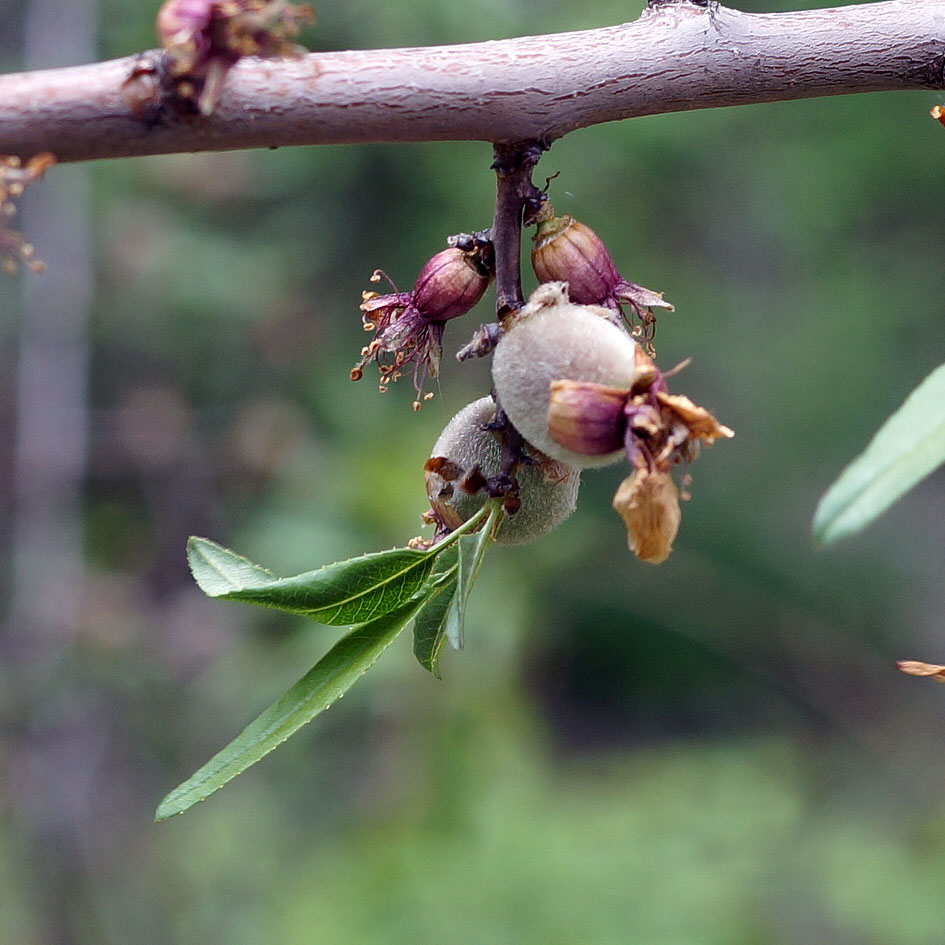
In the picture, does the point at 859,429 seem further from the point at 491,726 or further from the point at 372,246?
the point at 491,726

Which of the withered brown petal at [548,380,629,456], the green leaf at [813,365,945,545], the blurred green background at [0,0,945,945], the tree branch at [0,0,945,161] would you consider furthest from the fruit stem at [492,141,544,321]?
the blurred green background at [0,0,945,945]

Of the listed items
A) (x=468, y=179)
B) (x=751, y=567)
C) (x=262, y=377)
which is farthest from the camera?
(x=751, y=567)

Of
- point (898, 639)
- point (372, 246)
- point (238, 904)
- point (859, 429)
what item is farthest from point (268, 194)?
point (898, 639)

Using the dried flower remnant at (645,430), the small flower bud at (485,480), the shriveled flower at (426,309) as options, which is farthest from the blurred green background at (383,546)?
the dried flower remnant at (645,430)

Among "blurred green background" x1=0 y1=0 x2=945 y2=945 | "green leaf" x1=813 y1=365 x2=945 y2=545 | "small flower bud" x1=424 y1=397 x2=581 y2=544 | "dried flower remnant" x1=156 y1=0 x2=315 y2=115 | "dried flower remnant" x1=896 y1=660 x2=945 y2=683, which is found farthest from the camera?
"blurred green background" x1=0 y1=0 x2=945 y2=945

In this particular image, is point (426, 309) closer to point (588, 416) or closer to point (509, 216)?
point (509, 216)

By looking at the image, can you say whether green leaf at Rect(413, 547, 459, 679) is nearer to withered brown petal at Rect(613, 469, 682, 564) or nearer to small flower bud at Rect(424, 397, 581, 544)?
small flower bud at Rect(424, 397, 581, 544)

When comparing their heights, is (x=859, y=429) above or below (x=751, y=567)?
above
